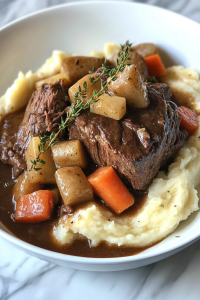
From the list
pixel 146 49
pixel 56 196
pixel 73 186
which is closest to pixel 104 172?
pixel 73 186

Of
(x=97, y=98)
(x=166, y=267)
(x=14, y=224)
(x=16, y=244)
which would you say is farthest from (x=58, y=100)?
(x=166, y=267)

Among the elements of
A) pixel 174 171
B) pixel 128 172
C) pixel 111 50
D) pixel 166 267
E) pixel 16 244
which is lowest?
pixel 166 267

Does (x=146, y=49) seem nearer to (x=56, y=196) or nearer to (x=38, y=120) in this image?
(x=38, y=120)

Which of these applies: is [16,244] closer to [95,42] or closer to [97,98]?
[97,98]

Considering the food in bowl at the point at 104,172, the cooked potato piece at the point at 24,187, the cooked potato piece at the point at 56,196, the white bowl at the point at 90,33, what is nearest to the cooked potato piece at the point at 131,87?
the food in bowl at the point at 104,172

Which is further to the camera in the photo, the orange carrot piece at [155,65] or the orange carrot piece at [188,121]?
the orange carrot piece at [155,65]

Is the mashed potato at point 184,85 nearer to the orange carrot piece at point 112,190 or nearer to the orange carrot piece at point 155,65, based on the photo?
the orange carrot piece at point 155,65
